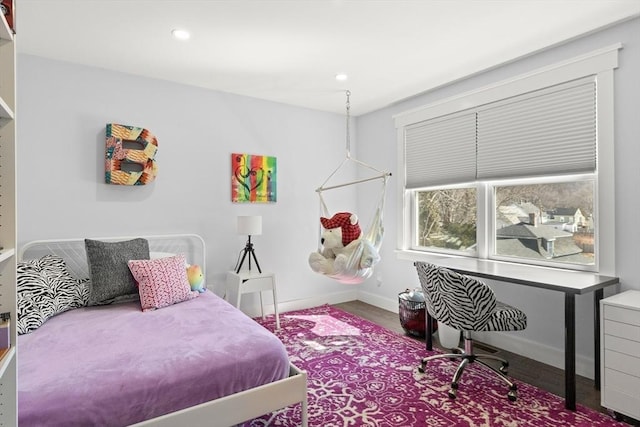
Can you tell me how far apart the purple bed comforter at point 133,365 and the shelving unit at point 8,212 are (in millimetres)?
255

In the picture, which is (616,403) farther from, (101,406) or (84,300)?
(84,300)

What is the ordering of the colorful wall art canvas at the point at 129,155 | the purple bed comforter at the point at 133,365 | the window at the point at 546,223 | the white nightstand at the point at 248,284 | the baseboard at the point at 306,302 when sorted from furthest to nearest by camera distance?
the baseboard at the point at 306,302 → the white nightstand at the point at 248,284 → the colorful wall art canvas at the point at 129,155 → the window at the point at 546,223 → the purple bed comforter at the point at 133,365

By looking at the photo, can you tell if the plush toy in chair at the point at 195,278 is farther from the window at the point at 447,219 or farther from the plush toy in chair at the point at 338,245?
the window at the point at 447,219

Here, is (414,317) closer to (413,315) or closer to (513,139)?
(413,315)

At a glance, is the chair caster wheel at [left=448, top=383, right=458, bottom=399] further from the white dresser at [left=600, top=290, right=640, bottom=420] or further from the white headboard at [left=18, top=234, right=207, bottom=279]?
the white headboard at [left=18, top=234, right=207, bottom=279]

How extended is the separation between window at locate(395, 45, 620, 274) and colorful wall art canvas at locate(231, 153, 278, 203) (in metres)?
1.62

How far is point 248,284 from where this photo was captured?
11.7 ft

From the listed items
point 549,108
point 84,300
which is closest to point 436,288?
point 549,108

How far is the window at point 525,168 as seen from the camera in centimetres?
260

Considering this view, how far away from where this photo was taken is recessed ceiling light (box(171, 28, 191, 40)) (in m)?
2.56

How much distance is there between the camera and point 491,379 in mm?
2592

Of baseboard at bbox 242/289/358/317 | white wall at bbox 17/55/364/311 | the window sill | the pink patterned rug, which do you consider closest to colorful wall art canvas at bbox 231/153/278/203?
white wall at bbox 17/55/364/311

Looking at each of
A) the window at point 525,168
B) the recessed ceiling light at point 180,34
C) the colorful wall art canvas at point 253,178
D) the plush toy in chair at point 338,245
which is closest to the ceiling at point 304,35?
the recessed ceiling light at point 180,34

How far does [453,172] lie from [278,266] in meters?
2.20
